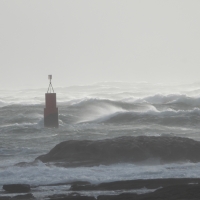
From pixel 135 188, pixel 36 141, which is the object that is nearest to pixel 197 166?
pixel 135 188

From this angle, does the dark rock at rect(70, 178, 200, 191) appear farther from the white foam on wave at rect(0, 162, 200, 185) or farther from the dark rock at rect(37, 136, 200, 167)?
the dark rock at rect(37, 136, 200, 167)

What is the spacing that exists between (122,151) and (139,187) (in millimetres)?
3755

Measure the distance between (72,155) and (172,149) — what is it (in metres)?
2.50

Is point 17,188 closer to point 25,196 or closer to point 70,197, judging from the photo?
point 25,196

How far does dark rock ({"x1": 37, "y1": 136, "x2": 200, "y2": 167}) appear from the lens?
16.6 meters

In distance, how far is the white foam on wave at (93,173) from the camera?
14203 millimetres

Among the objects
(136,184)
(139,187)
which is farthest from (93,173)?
(139,187)

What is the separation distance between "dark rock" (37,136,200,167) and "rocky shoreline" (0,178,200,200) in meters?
2.89

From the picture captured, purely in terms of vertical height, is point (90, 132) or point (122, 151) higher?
point (90, 132)

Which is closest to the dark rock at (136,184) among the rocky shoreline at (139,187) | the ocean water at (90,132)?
the rocky shoreline at (139,187)

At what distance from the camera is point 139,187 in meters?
13.2

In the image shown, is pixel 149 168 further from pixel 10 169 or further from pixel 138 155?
pixel 10 169

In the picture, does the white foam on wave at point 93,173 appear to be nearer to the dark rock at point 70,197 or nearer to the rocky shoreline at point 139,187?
the rocky shoreline at point 139,187

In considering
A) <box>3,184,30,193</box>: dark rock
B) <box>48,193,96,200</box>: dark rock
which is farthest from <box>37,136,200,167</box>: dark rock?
<box>48,193,96,200</box>: dark rock
